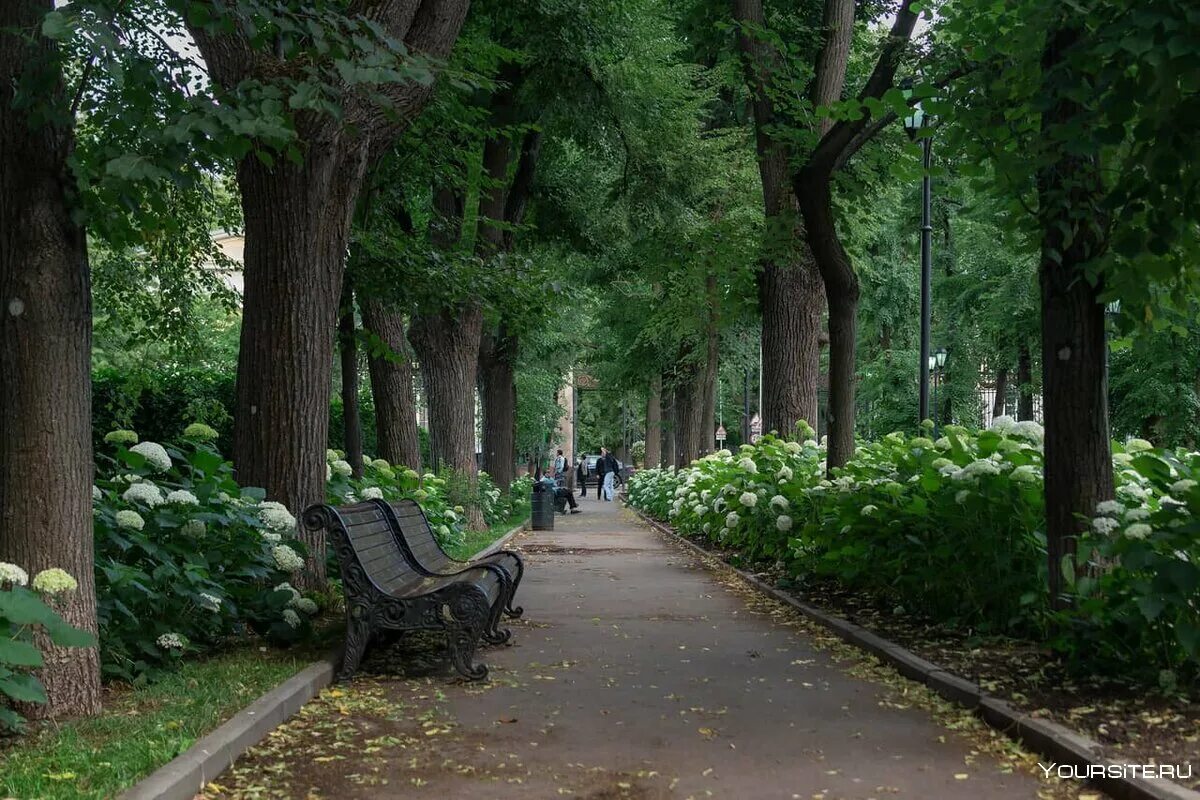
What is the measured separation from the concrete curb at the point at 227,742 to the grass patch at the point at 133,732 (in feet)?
0.21

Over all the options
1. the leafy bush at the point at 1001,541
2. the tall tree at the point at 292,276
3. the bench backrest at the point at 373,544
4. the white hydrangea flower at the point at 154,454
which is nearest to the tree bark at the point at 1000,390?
the leafy bush at the point at 1001,541

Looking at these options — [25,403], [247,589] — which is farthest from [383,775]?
[247,589]

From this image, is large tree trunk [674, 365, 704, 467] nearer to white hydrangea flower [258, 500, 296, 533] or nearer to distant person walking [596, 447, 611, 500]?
distant person walking [596, 447, 611, 500]

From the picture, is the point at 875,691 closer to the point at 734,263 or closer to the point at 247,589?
the point at 247,589

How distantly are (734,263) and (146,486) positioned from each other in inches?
397

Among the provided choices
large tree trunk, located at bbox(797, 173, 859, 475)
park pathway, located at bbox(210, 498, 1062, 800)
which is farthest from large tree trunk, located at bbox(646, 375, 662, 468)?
park pathway, located at bbox(210, 498, 1062, 800)

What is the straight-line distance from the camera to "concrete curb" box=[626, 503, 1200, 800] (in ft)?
14.8

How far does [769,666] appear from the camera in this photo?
321 inches

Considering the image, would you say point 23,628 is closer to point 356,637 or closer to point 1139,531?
point 356,637

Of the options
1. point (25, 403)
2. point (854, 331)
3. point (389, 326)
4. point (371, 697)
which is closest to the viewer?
point (25, 403)

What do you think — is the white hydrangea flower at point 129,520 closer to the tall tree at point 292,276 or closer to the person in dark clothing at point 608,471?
the tall tree at point 292,276

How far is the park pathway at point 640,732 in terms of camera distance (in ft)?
16.5

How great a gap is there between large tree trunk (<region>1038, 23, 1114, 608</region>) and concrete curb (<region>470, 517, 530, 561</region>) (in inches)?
363

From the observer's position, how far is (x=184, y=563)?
7055mm
